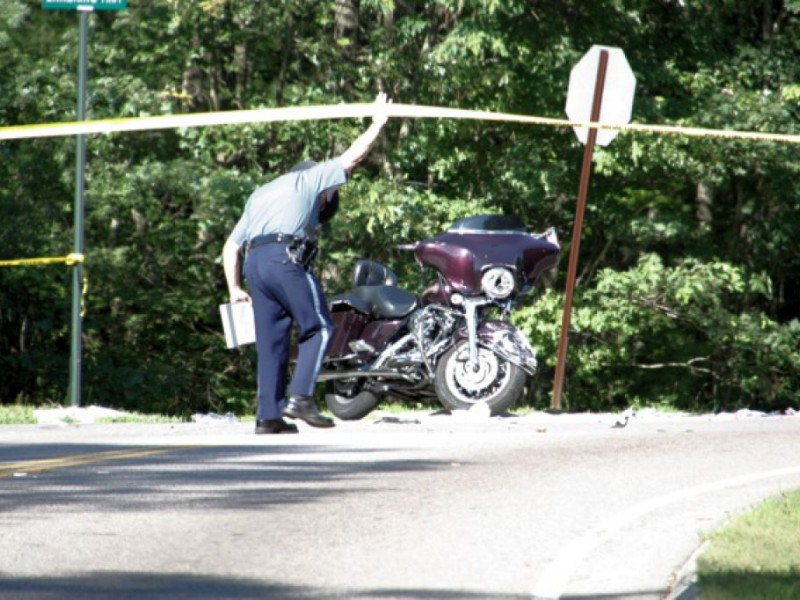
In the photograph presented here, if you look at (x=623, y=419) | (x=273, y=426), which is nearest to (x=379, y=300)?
(x=623, y=419)

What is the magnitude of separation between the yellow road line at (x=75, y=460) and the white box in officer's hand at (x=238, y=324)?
1.15m

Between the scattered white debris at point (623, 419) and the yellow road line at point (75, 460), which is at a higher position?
the yellow road line at point (75, 460)

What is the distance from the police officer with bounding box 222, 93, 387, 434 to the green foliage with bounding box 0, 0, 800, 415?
431 inches

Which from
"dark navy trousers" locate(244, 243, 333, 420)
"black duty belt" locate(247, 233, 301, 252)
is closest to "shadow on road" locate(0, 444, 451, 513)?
"dark navy trousers" locate(244, 243, 333, 420)

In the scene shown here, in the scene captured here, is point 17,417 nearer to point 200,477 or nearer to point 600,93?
point 200,477

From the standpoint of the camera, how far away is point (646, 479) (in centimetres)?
1030

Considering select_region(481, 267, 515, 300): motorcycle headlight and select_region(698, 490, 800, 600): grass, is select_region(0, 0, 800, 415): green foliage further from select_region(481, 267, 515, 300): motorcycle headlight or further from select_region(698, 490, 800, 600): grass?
select_region(698, 490, 800, 600): grass

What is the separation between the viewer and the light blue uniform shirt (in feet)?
38.9

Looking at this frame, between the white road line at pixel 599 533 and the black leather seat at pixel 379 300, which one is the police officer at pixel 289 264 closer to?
the black leather seat at pixel 379 300

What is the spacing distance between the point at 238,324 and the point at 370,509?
390cm

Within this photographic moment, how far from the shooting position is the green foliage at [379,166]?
80.0 feet

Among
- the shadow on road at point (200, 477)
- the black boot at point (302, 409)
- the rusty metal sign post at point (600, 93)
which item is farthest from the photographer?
the rusty metal sign post at point (600, 93)

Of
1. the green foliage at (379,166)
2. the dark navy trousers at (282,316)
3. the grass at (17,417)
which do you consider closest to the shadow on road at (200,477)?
the dark navy trousers at (282,316)

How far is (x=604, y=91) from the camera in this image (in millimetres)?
16422
